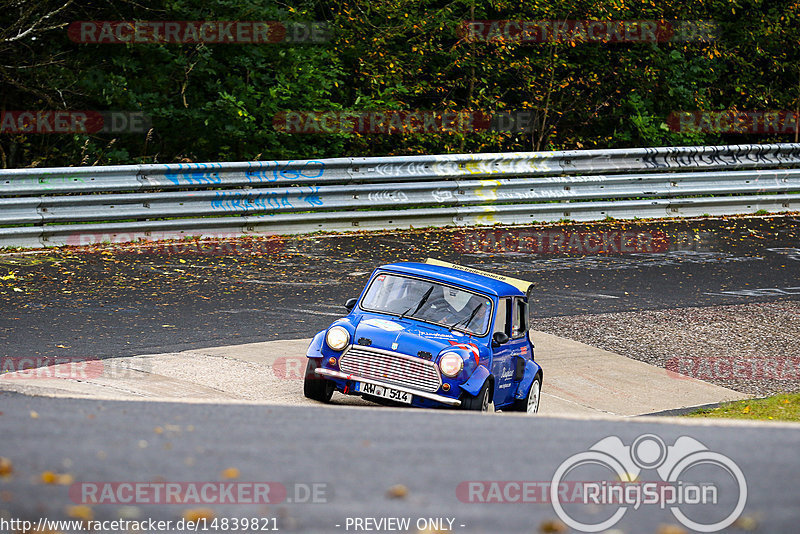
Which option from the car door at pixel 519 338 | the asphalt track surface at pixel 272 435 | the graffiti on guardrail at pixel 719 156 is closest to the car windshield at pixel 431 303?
the car door at pixel 519 338

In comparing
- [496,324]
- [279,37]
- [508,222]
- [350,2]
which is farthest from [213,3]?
[496,324]

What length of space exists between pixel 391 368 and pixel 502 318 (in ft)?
4.01

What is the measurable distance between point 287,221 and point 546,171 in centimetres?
511

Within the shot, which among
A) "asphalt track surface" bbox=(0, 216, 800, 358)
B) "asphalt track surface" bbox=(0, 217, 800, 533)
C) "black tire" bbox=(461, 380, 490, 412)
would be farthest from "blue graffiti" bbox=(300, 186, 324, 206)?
"black tire" bbox=(461, 380, 490, 412)

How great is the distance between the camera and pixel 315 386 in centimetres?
867

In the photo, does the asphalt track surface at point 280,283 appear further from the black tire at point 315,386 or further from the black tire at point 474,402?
the black tire at point 474,402

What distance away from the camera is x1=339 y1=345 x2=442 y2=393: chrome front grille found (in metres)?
8.26

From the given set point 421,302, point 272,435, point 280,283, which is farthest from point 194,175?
point 272,435

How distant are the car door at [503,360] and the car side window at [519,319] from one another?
0.09 m

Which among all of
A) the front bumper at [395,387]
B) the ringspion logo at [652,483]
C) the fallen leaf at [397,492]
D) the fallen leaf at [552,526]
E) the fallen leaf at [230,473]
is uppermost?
the fallen leaf at [397,492]

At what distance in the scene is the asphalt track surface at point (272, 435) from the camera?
175 inches

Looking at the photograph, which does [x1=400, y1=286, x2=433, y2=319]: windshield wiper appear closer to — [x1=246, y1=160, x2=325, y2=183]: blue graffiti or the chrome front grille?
the chrome front grille

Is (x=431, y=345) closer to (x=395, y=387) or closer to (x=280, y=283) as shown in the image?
(x=395, y=387)

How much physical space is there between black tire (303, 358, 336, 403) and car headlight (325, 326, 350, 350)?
194 mm
